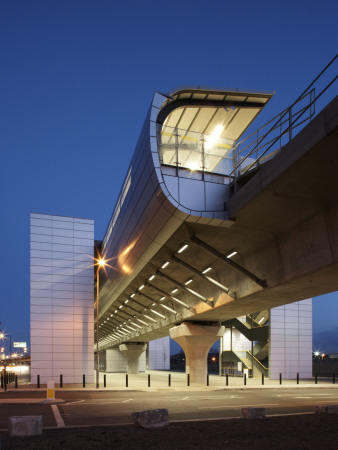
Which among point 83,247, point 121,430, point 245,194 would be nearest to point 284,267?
point 245,194

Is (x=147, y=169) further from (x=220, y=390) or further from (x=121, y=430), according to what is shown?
(x=220, y=390)

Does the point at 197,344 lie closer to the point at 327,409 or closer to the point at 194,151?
the point at 194,151

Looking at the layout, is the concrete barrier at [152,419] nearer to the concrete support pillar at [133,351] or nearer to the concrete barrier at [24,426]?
the concrete barrier at [24,426]

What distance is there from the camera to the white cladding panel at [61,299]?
31125 millimetres

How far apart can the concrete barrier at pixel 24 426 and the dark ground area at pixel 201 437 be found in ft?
0.61

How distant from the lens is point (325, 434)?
31.8 feet

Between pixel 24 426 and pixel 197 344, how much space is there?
872 inches

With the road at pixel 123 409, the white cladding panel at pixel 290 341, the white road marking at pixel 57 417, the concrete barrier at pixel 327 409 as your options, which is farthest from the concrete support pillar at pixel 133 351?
the concrete barrier at pixel 327 409

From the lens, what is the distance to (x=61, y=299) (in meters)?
32.2

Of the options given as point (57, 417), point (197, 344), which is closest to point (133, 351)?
point (197, 344)

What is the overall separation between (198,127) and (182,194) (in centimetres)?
692

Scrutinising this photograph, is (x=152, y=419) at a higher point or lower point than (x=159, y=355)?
higher

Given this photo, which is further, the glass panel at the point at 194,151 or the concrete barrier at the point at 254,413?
the glass panel at the point at 194,151

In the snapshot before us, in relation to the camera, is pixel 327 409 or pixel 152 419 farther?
pixel 327 409
